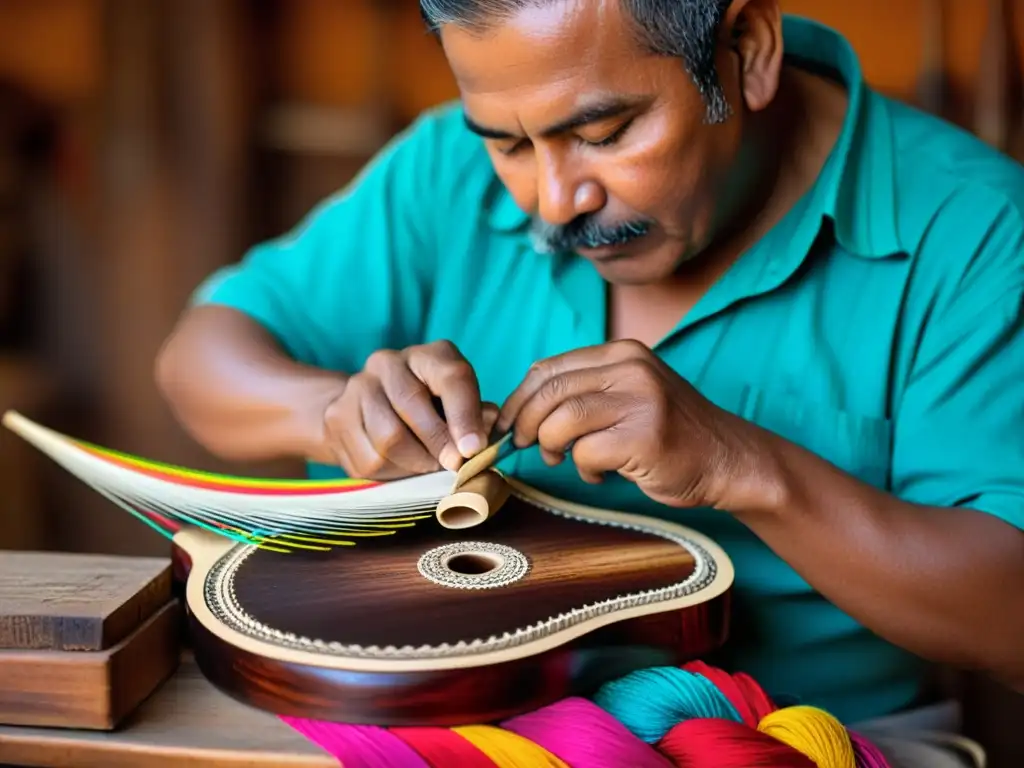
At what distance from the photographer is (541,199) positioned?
37.3 inches

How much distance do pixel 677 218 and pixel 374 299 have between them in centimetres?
44

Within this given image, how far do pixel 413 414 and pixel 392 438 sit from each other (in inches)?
1.1

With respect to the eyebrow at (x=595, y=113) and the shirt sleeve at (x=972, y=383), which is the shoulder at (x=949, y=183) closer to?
the shirt sleeve at (x=972, y=383)

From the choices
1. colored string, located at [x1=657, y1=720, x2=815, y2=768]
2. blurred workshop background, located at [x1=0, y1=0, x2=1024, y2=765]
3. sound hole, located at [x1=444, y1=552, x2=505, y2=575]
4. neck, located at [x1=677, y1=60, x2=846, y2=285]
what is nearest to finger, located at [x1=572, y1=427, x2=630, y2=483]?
sound hole, located at [x1=444, y1=552, x2=505, y2=575]

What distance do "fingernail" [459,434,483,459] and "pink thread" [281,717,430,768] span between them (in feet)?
0.80

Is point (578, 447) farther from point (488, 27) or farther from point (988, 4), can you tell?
point (988, 4)

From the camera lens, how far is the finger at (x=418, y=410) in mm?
885

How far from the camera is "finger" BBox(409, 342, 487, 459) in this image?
0.87 m

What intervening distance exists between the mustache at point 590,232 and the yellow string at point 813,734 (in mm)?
429

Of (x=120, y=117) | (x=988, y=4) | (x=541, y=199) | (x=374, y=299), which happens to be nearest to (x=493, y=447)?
(x=541, y=199)

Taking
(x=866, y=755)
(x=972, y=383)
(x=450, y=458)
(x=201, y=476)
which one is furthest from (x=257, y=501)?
(x=972, y=383)

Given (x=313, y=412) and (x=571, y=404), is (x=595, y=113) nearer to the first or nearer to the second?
(x=571, y=404)

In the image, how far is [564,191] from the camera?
934mm

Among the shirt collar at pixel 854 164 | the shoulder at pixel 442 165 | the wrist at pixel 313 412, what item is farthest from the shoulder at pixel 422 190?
the wrist at pixel 313 412
